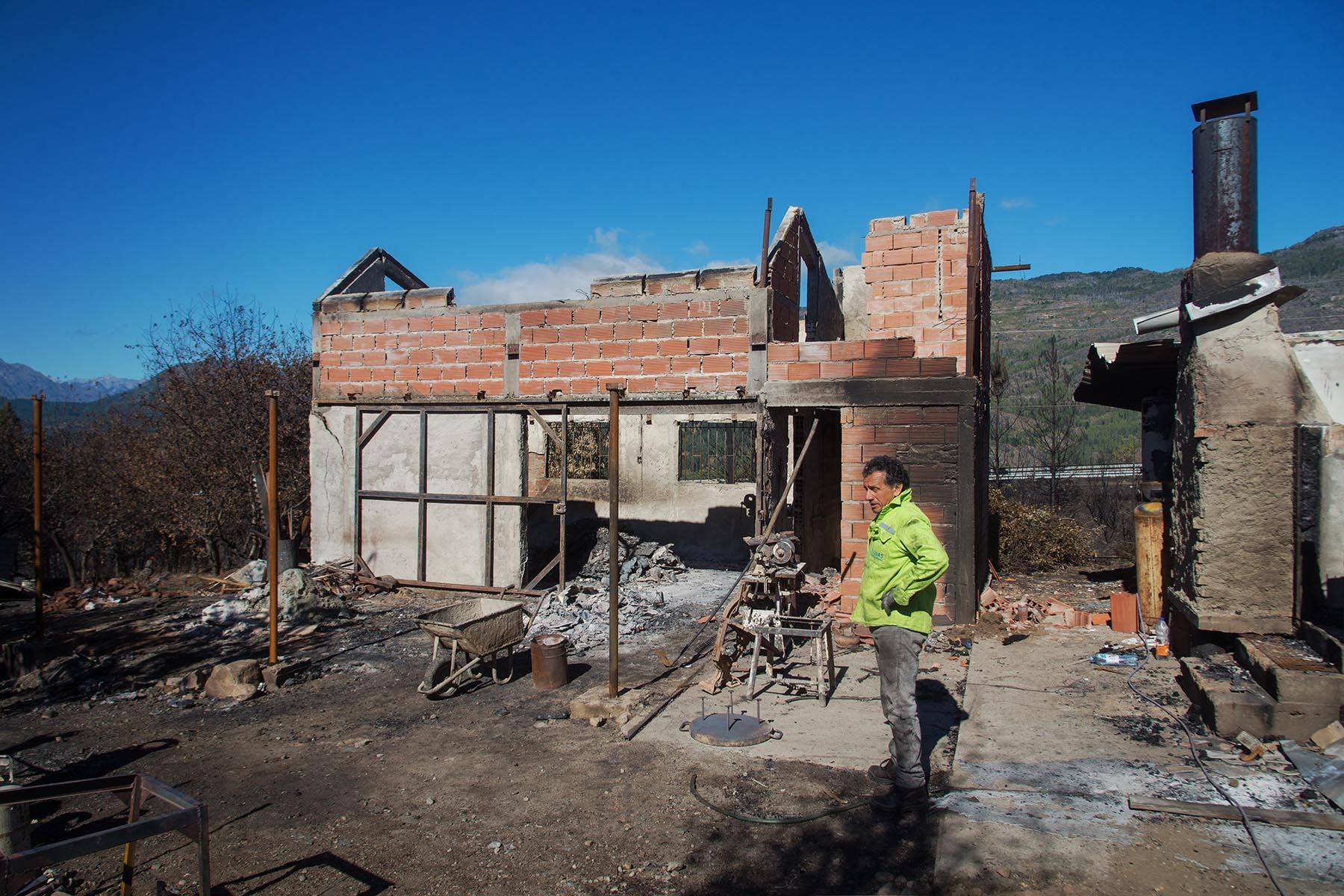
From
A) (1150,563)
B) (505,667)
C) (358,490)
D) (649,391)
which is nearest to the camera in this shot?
(505,667)

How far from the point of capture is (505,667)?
7996mm

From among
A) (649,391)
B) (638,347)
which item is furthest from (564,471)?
(638,347)

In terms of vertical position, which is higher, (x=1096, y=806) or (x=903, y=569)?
(x=903, y=569)

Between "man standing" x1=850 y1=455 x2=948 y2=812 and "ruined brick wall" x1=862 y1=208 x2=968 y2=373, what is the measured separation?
5127 millimetres

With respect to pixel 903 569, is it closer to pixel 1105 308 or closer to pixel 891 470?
pixel 891 470

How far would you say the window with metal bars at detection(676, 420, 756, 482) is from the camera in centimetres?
1661

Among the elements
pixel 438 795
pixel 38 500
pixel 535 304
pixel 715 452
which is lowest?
pixel 438 795

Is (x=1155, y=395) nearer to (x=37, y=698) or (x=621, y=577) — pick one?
(x=621, y=577)

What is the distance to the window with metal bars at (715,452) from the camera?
16.6 metres

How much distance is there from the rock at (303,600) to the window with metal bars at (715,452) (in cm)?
813

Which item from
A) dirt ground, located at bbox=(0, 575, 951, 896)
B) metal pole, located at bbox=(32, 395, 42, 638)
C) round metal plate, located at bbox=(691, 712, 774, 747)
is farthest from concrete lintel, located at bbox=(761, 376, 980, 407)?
metal pole, located at bbox=(32, 395, 42, 638)

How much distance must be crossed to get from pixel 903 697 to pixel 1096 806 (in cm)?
113

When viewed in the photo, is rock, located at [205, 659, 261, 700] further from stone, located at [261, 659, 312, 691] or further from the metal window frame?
the metal window frame

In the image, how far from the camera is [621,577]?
41.9 ft
